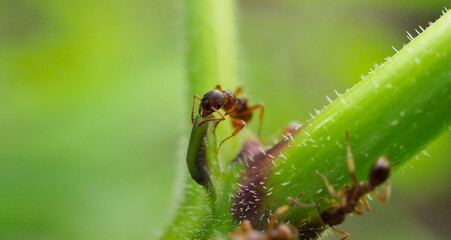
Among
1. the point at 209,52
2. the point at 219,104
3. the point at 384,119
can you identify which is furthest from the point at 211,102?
the point at 384,119

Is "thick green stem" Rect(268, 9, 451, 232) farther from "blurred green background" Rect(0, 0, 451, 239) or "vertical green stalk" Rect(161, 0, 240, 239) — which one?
"blurred green background" Rect(0, 0, 451, 239)

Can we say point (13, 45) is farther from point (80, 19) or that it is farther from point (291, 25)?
point (291, 25)

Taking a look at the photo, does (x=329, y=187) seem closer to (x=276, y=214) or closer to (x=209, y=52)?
(x=276, y=214)

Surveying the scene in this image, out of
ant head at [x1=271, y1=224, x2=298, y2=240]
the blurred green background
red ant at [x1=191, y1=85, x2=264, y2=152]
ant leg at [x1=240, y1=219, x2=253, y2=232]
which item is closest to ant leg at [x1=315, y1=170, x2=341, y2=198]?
ant head at [x1=271, y1=224, x2=298, y2=240]

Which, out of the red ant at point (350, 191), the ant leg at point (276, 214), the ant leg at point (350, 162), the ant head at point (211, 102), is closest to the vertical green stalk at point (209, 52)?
the ant head at point (211, 102)

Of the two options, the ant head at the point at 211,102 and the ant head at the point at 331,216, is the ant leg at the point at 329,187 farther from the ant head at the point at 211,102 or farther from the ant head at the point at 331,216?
the ant head at the point at 211,102
